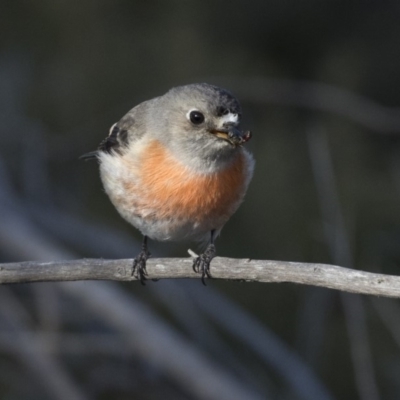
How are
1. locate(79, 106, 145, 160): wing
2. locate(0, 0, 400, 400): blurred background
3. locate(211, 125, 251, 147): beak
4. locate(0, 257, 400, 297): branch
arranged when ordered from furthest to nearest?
1. locate(0, 0, 400, 400): blurred background
2. locate(79, 106, 145, 160): wing
3. locate(211, 125, 251, 147): beak
4. locate(0, 257, 400, 297): branch

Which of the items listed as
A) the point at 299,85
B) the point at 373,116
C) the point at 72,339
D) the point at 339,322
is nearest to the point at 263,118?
the point at 299,85

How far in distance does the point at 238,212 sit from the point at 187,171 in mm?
2781

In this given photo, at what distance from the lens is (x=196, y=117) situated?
5367 mm

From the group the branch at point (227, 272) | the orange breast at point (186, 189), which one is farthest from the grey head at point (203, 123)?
the branch at point (227, 272)

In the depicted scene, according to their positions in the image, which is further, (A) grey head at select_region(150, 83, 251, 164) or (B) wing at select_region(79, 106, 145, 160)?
(B) wing at select_region(79, 106, 145, 160)

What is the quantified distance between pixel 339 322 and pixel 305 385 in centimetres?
146

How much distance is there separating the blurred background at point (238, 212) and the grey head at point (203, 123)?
1728mm

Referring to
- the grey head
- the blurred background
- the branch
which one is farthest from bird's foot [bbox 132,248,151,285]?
the blurred background

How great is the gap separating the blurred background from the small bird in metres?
1.46

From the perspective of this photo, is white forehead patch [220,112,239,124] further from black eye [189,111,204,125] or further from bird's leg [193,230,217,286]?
bird's leg [193,230,217,286]

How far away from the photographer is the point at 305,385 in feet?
21.4

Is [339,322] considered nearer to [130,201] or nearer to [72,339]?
[72,339]

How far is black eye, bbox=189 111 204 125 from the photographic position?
535 centimetres

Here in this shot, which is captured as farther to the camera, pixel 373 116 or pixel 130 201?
pixel 373 116
